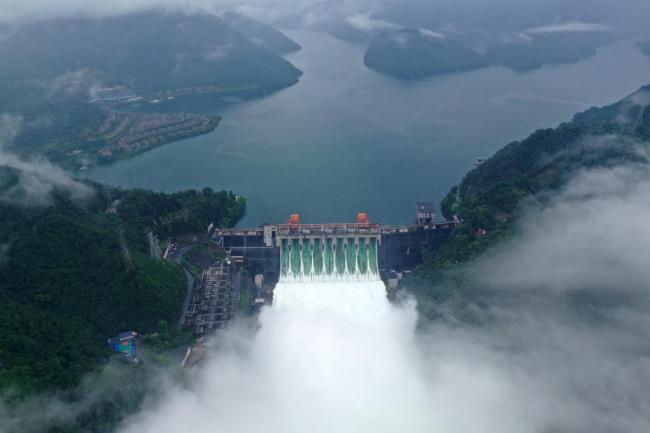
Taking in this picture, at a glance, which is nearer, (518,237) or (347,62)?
(518,237)

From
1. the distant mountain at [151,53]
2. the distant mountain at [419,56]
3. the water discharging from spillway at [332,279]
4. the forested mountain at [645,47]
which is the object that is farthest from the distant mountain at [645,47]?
the water discharging from spillway at [332,279]

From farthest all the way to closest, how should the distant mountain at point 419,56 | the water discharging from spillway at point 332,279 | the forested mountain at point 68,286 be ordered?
the distant mountain at point 419,56 → the water discharging from spillway at point 332,279 → the forested mountain at point 68,286

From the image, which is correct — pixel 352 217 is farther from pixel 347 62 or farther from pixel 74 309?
pixel 347 62

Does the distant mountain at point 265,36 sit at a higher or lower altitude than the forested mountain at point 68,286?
higher

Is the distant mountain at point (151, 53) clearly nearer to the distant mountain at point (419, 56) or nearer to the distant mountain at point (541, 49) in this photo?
the distant mountain at point (419, 56)

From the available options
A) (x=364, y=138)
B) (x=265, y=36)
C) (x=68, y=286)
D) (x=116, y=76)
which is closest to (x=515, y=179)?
(x=364, y=138)

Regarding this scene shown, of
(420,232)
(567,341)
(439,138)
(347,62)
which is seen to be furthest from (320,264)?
(347,62)

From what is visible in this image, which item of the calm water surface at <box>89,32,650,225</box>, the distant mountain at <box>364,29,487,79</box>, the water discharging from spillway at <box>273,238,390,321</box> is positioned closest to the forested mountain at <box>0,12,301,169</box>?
the calm water surface at <box>89,32,650,225</box>

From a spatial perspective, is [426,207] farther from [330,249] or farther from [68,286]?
[68,286]

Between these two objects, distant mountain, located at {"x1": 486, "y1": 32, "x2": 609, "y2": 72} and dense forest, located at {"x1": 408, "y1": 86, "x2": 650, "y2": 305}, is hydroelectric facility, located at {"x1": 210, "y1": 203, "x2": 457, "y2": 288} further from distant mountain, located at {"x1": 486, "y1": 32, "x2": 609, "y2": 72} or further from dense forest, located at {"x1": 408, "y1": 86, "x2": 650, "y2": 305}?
distant mountain, located at {"x1": 486, "y1": 32, "x2": 609, "y2": 72}
